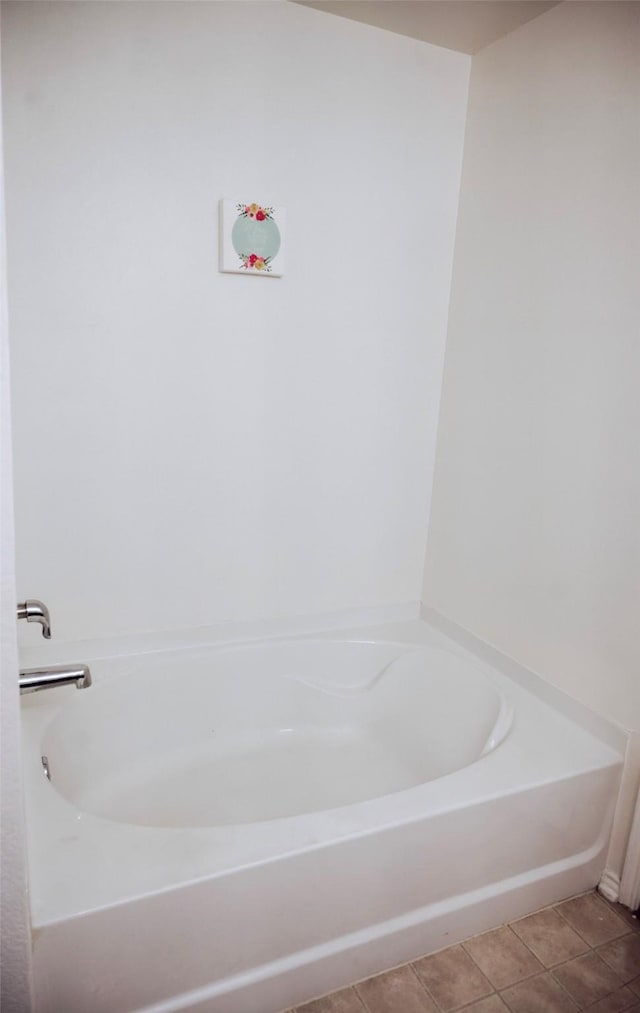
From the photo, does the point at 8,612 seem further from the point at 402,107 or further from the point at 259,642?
the point at 402,107

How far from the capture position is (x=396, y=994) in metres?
1.50

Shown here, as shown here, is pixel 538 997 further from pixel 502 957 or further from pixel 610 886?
pixel 610 886

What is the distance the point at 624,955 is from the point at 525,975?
27cm

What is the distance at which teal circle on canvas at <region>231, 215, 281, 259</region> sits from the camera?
1995 mm

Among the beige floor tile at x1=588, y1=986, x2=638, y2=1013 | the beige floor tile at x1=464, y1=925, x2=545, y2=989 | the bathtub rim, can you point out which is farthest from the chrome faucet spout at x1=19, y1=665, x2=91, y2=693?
the beige floor tile at x1=588, y1=986, x2=638, y2=1013

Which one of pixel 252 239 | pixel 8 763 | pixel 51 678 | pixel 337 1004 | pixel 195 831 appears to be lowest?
pixel 337 1004

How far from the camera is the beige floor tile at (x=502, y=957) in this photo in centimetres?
155

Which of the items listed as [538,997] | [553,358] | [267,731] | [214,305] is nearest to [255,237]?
[214,305]

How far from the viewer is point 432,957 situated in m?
1.59

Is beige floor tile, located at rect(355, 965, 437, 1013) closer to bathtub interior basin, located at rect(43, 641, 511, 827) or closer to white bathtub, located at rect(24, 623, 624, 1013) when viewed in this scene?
white bathtub, located at rect(24, 623, 624, 1013)

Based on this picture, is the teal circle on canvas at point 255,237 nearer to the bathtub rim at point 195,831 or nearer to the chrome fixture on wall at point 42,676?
the chrome fixture on wall at point 42,676

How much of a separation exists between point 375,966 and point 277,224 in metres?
2.02

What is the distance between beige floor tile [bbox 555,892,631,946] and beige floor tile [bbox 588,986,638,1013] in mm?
135

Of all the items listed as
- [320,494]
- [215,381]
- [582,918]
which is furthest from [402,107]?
[582,918]
